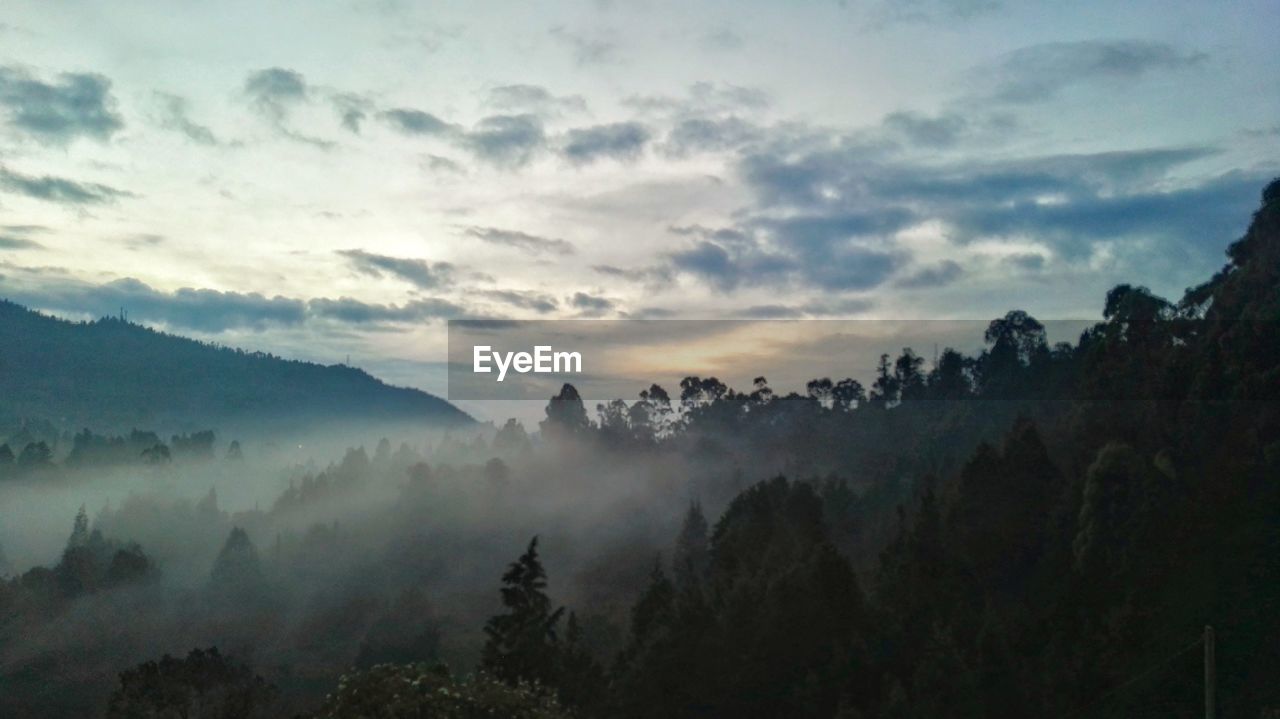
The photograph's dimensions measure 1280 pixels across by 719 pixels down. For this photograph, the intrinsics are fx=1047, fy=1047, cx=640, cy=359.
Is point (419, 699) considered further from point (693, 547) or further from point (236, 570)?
point (236, 570)

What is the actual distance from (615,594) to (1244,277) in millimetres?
98869

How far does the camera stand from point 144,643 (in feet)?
525

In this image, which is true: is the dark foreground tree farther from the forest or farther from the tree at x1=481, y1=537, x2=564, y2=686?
the tree at x1=481, y1=537, x2=564, y2=686

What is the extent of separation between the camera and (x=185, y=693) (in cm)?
8856

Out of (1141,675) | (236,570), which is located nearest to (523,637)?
(1141,675)

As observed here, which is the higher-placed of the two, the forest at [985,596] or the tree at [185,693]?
the forest at [985,596]

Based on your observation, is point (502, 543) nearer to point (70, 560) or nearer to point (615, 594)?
point (615, 594)

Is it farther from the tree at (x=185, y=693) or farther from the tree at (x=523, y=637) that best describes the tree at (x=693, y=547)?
the tree at (x=523, y=637)

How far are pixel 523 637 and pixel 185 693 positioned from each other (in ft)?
112

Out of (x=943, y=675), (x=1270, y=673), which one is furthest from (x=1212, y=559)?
(x=943, y=675)

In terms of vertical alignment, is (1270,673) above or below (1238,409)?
below

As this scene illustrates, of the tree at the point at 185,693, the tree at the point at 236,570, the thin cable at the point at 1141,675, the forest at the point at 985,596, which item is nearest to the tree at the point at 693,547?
the forest at the point at 985,596

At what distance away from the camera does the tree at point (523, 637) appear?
2901 inches

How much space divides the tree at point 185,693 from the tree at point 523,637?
2837cm
